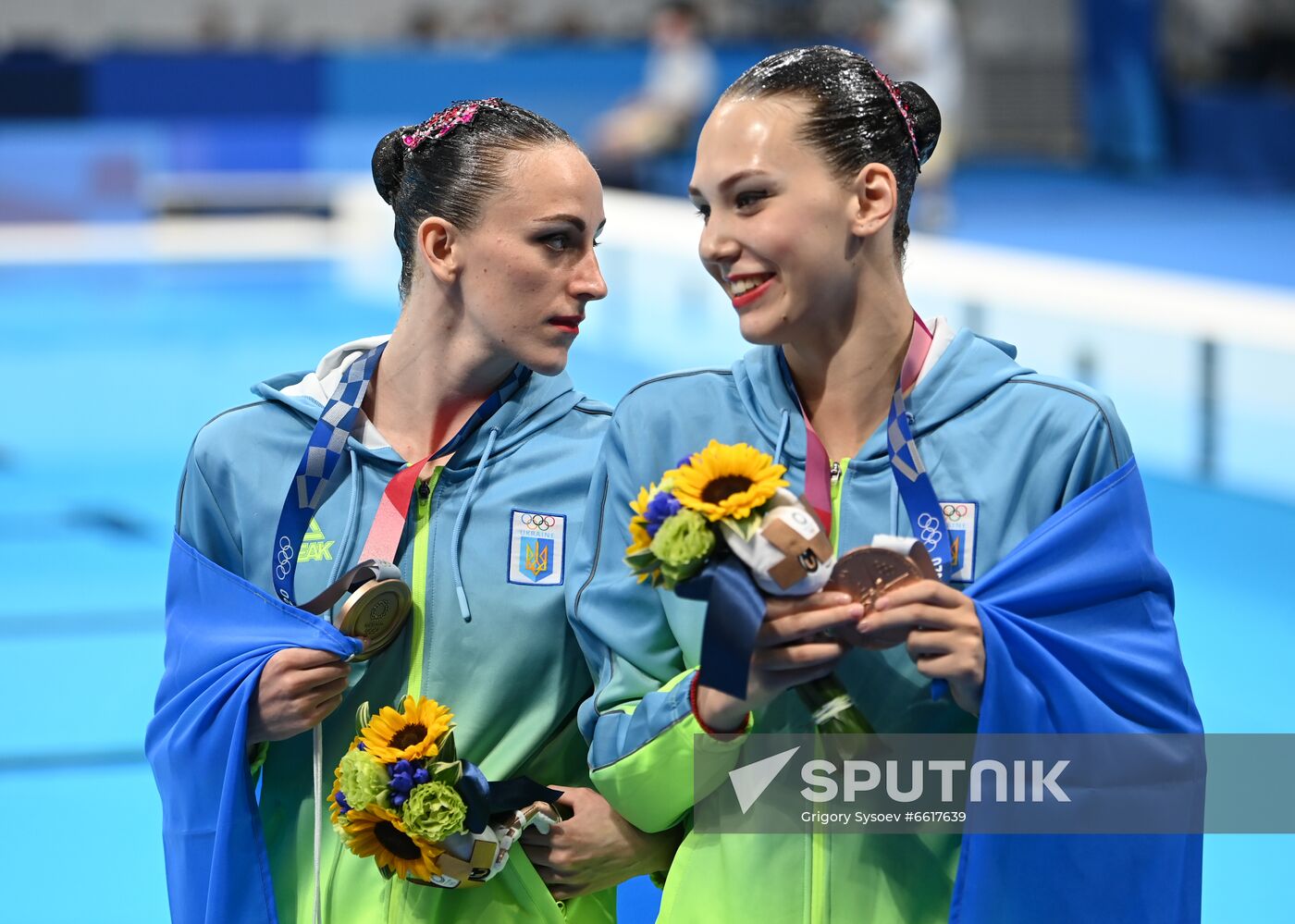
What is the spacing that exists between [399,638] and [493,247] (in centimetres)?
62

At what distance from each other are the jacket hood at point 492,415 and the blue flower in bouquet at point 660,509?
69 centimetres

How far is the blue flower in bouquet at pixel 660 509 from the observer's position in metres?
1.96

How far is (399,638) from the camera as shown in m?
2.56

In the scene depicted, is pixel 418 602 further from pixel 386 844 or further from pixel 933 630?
pixel 933 630

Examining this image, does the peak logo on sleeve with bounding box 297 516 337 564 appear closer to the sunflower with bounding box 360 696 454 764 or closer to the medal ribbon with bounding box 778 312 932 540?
the sunflower with bounding box 360 696 454 764

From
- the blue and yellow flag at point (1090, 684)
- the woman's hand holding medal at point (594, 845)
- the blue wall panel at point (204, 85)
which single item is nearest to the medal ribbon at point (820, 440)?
the blue and yellow flag at point (1090, 684)

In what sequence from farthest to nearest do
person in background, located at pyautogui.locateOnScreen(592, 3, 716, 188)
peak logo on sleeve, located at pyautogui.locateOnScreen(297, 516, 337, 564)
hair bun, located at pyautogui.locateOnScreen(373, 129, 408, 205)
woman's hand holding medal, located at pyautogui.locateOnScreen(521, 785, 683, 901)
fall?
person in background, located at pyautogui.locateOnScreen(592, 3, 716, 188), hair bun, located at pyautogui.locateOnScreen(373, 129, 408, 205), peak logo on sleeve, located at pyautogui.locateOnScreen(297, 516, 337, 564), woman's hand holding medal, located at pyautogui.locateOnScreen(521, 785, 683, 901)

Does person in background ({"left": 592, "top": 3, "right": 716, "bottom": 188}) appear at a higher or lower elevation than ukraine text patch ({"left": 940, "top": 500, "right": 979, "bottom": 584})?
higher

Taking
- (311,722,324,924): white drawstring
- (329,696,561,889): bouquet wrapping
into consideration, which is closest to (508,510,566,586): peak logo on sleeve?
(329,696,561,889): bouquet wrapping

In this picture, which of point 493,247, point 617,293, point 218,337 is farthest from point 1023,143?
point 493,247

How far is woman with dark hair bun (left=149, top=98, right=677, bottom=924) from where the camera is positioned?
2.53 m

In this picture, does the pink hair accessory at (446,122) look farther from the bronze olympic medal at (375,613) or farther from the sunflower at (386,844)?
the sunflower at (386,844)

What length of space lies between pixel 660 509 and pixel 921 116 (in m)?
0.74

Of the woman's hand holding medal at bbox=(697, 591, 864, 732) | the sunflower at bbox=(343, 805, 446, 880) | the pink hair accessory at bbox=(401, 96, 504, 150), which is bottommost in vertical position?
the sunflower at bbox=(343, 805, 446, 880)
